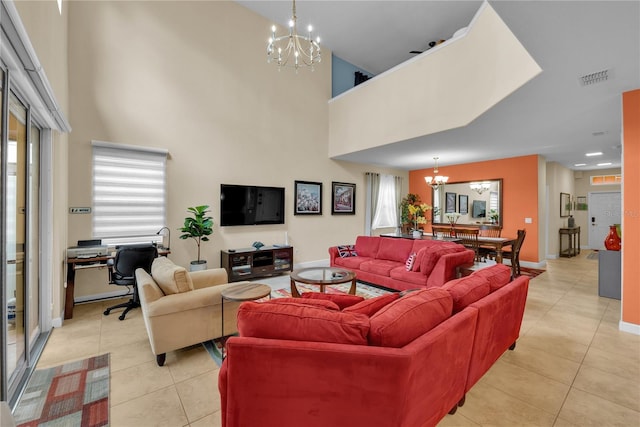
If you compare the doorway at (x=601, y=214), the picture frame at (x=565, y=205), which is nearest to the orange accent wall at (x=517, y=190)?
the picture frame at (x=565, y=205)

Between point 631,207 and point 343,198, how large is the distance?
4.79 metres

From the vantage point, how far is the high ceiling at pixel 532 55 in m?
2.13

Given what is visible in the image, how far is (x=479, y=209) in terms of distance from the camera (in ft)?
23.4

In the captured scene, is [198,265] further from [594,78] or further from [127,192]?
[594,78]

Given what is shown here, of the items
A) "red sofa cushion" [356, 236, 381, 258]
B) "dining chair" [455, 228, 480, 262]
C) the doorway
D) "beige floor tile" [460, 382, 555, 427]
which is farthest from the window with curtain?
the doorway

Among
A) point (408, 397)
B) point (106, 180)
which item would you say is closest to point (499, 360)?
point (408, 397)

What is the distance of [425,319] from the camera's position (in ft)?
4.85

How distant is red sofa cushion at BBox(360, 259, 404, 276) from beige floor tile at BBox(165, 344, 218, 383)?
2.70 metres

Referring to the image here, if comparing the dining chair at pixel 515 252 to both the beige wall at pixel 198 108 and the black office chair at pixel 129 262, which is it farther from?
the black office chair at pixel 129 262

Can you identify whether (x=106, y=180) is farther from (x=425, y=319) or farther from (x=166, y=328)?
(x=425, y=319)

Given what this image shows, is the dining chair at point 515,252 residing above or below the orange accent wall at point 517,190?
below

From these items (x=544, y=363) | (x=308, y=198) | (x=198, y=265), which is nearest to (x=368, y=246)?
(x=308, y=198)

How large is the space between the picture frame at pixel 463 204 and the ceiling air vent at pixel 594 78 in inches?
179

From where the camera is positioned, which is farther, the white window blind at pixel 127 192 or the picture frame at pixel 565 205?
the picture frame at pixel 565 205
